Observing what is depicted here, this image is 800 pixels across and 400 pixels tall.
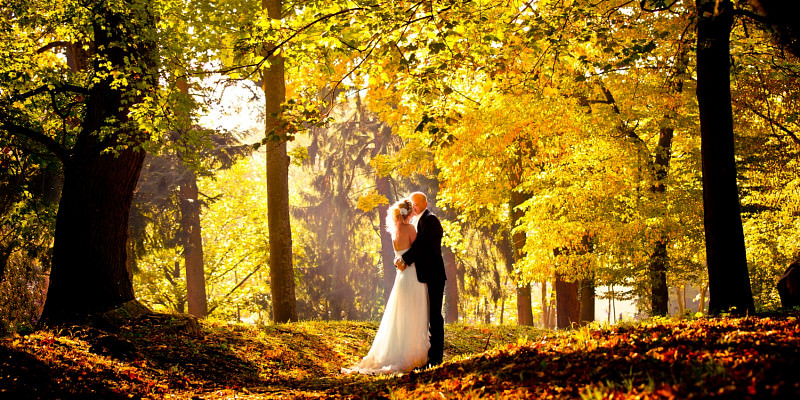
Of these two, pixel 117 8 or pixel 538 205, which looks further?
pixel 538 205

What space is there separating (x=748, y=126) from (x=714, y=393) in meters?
11.8

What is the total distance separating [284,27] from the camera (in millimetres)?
7000

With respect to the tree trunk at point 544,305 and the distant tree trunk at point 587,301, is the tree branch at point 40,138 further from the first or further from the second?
the tree trunk at point 544,305

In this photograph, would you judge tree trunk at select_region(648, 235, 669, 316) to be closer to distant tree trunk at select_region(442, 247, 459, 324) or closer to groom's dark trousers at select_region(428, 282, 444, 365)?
groom's dark trousers at select_region(428, 282, 444, 365)

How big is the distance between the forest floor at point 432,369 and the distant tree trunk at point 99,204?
859 mm

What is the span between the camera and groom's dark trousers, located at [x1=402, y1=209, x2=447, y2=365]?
7.52 meters

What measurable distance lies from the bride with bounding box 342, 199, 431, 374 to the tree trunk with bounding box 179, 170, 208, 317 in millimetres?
14763

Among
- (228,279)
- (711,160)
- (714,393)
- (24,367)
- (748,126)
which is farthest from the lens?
(228,279)

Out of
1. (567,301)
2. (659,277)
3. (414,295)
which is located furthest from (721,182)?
(567,301)

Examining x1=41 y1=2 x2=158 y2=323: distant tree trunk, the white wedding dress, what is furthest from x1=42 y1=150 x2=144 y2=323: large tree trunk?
the white wedding dress

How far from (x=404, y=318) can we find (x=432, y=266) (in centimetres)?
83

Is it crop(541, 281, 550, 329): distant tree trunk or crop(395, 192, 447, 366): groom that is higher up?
crop(395, 192, 447, 366): groom

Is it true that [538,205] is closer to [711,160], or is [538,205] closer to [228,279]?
[711,160]

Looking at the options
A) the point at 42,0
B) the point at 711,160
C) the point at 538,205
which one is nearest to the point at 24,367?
the point at 42,0
